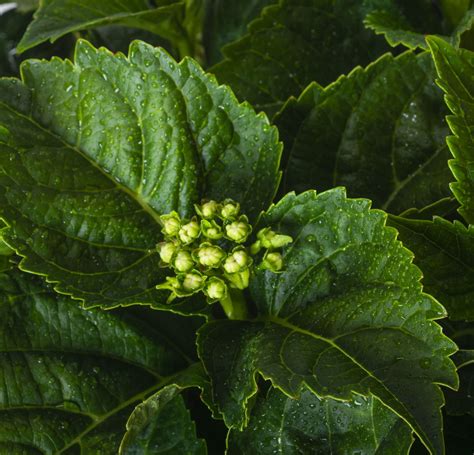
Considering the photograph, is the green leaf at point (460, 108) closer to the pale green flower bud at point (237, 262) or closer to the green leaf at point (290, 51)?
the pale green flower bud at point (237, 262)

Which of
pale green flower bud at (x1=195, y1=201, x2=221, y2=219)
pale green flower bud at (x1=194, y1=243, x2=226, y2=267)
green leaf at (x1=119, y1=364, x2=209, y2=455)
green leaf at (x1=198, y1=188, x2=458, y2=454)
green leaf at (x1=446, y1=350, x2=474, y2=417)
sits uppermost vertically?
pale green flower bud at (x1=195, y1=201, x2=221, y2=219)

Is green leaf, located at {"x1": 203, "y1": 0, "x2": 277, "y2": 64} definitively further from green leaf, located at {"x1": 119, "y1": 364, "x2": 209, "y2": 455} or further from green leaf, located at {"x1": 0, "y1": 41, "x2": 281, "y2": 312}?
green leaf, located at {"x1": 119, "y1": 364, "x2": 209, "y2": 455}

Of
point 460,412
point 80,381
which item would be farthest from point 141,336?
point 460,412

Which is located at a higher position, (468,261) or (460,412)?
(468,261)

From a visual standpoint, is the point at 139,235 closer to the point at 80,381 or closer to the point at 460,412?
the point at 80,381

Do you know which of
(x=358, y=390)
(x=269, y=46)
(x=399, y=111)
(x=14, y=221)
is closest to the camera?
(x=358, y=390)

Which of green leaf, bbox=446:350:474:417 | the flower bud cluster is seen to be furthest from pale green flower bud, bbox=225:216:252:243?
green leaf, bbox=446:350:474:417
